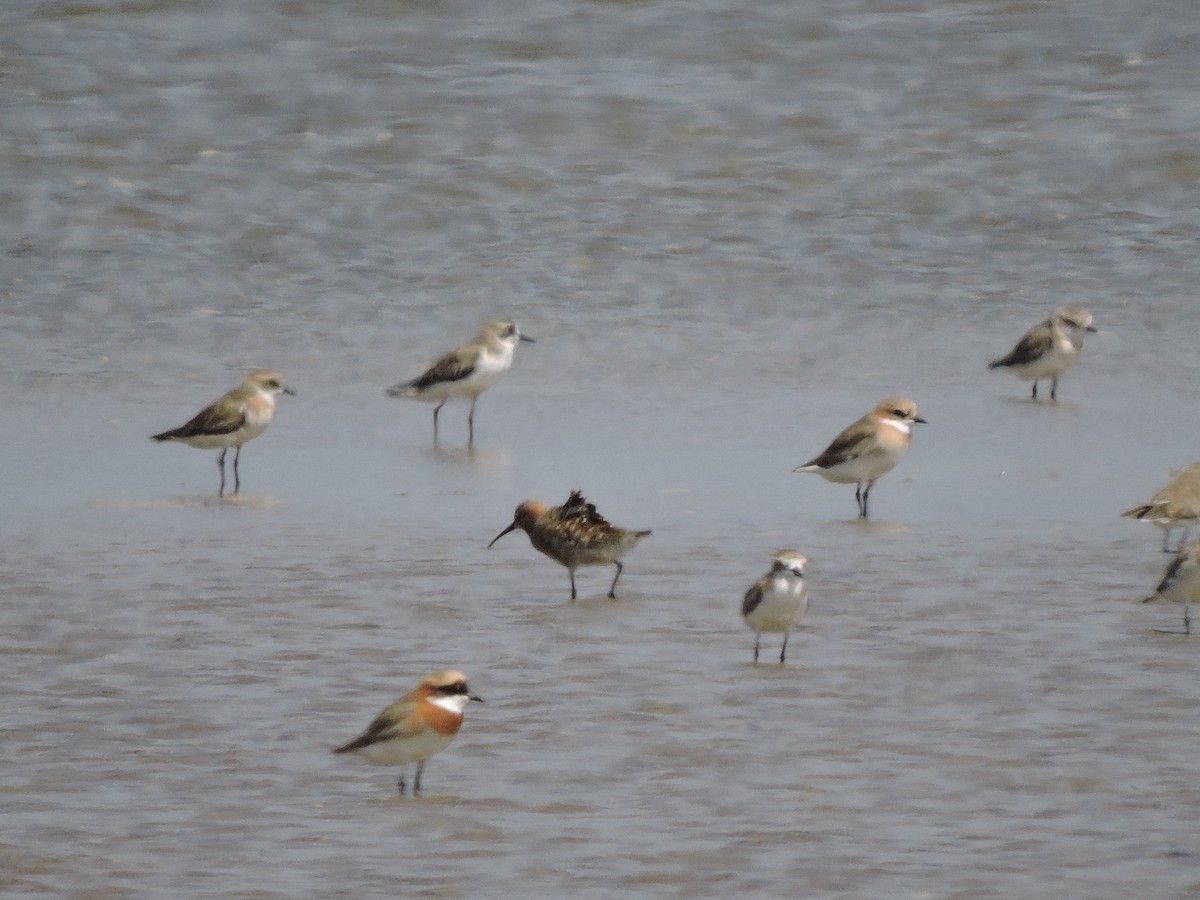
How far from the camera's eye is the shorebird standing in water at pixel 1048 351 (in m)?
15.6

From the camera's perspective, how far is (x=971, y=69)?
23.9 metres

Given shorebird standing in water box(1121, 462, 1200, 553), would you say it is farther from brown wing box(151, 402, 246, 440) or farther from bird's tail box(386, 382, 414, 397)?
bird's tail box(386, 382, 414, 397)

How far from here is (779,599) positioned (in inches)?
339

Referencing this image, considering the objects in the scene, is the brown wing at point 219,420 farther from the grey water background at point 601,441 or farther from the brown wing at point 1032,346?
the brown wing at point 1032,346

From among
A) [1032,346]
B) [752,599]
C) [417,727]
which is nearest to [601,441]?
[1032,346]

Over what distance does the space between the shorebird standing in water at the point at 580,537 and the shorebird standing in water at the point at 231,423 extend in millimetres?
3191

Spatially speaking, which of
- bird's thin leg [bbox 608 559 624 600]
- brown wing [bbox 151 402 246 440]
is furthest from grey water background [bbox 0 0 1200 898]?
brown wing [bbox 151 402 246 440]

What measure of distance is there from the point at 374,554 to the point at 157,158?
38.7 ft

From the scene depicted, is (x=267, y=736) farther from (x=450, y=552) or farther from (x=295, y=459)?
(x=295, y=459)

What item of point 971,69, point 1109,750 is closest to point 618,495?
point 1109,750

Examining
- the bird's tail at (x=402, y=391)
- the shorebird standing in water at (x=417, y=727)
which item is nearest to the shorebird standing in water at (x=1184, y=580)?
the shorebird standing in water at (x=417, y=727)

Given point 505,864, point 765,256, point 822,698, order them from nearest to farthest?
point 505,864, point 822,698, point 765,256

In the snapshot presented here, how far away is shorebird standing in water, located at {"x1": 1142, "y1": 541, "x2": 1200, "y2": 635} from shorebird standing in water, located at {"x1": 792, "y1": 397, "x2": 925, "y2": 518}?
3.02 meters

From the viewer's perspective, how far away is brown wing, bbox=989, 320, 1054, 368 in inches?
612
